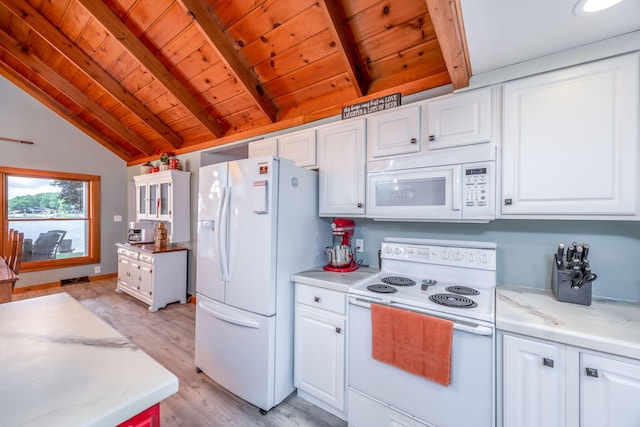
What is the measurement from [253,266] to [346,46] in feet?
6.07

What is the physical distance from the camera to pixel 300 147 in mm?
2463

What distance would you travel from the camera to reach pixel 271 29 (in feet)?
7.58

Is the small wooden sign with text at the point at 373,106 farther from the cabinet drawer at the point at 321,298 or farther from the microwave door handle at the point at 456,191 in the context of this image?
the cabinet drawer at the point at 321,298

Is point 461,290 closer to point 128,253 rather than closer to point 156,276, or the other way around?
point 156,276

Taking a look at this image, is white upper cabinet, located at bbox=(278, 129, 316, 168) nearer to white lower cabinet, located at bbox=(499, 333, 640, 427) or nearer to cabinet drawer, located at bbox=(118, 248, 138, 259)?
white lower cabinet, located at bbox=(499, 333, 640, 427)

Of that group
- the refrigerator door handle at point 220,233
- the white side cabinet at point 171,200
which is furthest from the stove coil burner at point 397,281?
A: the white side cabinet at point 171,200

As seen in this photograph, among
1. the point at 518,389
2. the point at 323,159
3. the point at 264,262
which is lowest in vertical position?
the point at 518,389

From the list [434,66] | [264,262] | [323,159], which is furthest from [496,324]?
[434,66]

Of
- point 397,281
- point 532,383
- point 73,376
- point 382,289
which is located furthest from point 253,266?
point 532,383

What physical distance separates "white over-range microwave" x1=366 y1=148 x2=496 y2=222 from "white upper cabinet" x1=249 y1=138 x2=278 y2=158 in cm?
105

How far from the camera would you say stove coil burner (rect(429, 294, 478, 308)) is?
56.2 inches

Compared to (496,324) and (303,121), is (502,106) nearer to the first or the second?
(496,324)

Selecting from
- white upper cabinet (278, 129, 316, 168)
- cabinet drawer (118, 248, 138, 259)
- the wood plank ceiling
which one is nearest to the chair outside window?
cabinet drawer (118, 248, 138, 259)

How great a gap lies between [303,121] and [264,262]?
1.60m
